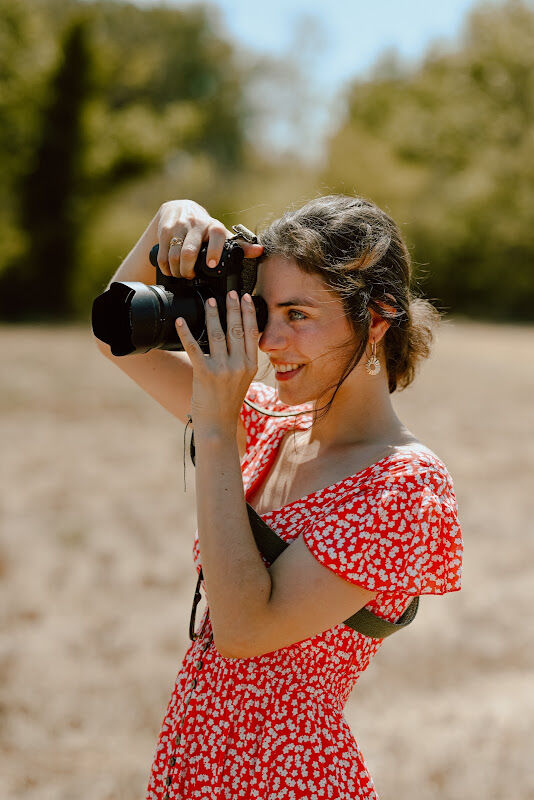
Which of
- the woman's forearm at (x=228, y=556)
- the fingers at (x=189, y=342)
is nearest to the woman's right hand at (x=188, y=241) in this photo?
the fingers at (x=189, y=342)

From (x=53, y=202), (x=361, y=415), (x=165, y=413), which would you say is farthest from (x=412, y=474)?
(x=53, y=202)

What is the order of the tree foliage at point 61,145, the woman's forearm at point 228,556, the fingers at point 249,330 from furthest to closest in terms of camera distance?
the tree foliage at point 61,145
the fingers at point 249,330
the woman's forearm at point 228,556

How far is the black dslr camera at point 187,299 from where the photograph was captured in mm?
1342

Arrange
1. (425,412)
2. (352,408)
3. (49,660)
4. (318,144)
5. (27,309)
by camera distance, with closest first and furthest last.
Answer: (352,408), (49,660), (425,412), (27,309), (318,144)

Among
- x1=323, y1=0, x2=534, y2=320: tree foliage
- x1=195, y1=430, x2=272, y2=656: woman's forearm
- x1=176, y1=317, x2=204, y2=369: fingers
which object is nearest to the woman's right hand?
x1=176, y1=317, x2=204, y2=369: fingers

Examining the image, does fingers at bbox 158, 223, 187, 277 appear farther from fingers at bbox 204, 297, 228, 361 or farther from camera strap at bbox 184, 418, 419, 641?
camera strap at bbox 184, 418, 419, 641

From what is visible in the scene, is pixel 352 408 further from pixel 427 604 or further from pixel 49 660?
pixel 427 604

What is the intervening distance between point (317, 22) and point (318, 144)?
4.62 meters

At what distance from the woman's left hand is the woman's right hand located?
0.09 m

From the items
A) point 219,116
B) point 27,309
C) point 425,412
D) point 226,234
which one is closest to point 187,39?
point 219,116

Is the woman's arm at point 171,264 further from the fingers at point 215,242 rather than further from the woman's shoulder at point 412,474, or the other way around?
the woman's shoulder at point 412,474

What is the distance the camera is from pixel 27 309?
17906mm

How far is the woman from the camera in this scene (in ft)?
4.05

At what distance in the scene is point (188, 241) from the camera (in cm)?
138
